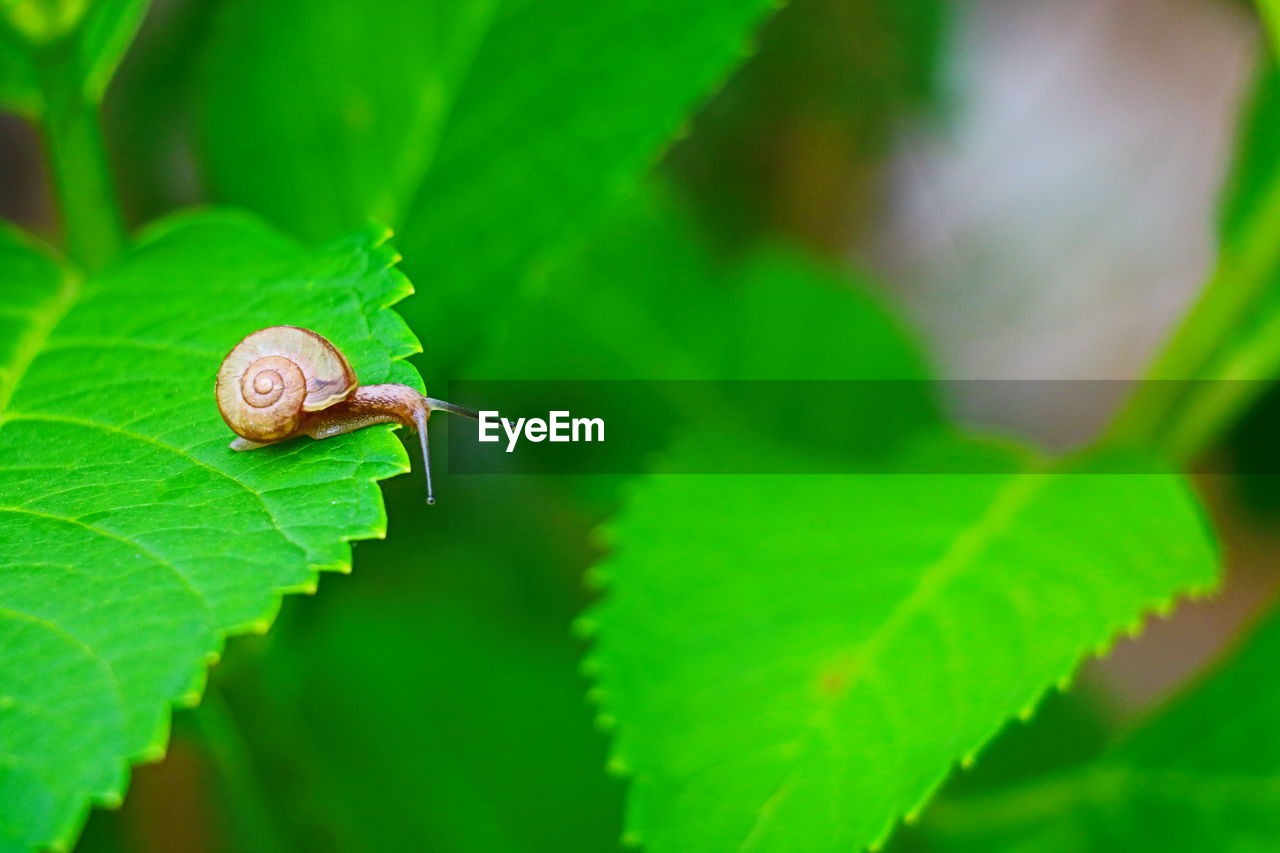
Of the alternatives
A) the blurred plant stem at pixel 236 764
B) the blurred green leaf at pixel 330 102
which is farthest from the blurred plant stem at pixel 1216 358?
the blurred plant stem at pixel 236 764

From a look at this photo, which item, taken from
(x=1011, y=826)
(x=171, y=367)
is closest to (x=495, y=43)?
(x=171, y=367)

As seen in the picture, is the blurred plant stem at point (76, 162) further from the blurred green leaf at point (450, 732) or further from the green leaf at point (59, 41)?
the blurred green leaf at point (450, 732)

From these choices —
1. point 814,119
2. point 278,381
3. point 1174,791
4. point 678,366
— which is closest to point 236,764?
point 278,381

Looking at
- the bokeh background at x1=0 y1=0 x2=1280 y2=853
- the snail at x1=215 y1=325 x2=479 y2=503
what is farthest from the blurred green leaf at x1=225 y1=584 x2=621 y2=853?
the snail at x1=215 y1=325 x2=479 y2=503

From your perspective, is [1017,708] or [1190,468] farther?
[1190,468]

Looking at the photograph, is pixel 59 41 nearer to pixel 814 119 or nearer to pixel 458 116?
pixel 458 116

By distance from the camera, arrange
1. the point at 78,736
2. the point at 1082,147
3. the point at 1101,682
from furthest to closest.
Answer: the point at 1082,147 → the point at 1101,682 → the point at 78,736

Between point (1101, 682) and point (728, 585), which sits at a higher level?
point (728, 585)

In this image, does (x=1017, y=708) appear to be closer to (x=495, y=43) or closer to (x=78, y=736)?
(x=78, y=736)
